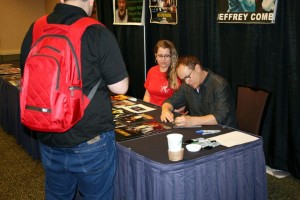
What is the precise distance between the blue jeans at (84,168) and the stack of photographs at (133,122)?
18.1 inches

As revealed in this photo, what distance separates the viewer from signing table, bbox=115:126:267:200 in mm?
1531

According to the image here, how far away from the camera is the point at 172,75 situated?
3.01m

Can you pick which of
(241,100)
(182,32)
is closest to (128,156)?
(241,100)

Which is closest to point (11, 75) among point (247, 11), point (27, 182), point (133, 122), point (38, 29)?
point (27, 182)

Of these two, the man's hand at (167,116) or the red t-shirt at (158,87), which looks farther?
the red t-shirt at (158,87)

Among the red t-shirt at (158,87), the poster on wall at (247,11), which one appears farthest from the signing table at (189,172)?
the poster on wall at (247,11)

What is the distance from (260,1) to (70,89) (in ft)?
7.09

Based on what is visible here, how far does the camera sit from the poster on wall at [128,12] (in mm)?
4500

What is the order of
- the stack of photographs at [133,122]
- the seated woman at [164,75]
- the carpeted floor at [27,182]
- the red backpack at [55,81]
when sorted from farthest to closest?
1. the seated woman at [164,75]
2. the carpeted floor at [27,182]
3. the stack of photographs at [133,122]
4. the red backpack at [55,81]

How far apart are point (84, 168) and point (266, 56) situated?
2.13 metres

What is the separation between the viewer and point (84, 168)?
1391 mm

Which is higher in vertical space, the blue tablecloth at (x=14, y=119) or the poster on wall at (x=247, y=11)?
the poster on wall at (x=247, y=11)

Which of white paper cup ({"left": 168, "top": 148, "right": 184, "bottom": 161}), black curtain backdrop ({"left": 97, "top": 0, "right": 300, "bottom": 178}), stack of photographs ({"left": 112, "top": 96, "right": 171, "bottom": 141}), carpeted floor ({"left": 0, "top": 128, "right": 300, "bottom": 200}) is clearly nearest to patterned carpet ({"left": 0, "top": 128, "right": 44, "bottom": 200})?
carpeted floor ({"left": 0, "top": 128, "right": 300, "bottom": 200})

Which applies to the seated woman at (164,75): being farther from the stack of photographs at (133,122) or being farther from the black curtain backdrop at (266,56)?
the black curtain backdrop at (266,56)
